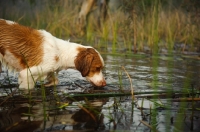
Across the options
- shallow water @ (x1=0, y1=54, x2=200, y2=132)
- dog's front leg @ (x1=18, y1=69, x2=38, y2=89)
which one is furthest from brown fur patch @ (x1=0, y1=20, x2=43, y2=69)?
shallow water @ (x1=0, y1=54, x2=200, y2=132)

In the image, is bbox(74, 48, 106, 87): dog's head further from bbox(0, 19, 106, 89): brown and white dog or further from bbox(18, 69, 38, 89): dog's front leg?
bbox(18, 69, 38, 89): dog's front leg

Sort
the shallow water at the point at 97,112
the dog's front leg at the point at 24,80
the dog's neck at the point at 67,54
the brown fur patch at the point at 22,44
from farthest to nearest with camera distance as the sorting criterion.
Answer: the dog's neck at the point at 67,54 → the brown fur patch at the point at 22,44 → the dog's front leg at the point at 24,80 → the shallow water at the point at 97,112

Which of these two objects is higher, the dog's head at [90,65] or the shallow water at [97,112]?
the dog's head at [90,65]

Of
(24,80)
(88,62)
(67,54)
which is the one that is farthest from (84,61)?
(24,80)

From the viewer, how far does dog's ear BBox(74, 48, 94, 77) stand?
4.63 meters

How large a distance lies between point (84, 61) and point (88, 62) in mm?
75

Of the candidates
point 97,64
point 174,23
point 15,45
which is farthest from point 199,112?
point 174,23

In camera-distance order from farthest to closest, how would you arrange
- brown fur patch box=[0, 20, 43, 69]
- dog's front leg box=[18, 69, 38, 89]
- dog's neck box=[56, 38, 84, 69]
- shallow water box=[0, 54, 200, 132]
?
dog's neck box=[56, 38, 84, 69], brown fur patch box=[0, 20, 43, 69], dog's front leg box=[18, 69, 38, 89], shallow water box=[0, 54, 200, 132]

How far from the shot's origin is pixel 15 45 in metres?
4.68

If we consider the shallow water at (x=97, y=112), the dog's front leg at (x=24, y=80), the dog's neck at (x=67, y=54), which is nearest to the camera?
the shallow water at (x=97, y=112)

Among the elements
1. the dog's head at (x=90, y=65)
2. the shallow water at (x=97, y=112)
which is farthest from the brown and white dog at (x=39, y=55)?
the shallow water at (x=97, y=112)

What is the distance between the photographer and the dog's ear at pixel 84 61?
4629 mm

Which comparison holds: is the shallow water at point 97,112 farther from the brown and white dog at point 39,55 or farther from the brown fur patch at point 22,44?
the brown fur patch at point 22,44

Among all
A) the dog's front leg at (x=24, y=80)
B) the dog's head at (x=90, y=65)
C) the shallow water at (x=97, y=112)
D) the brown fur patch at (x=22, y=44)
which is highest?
the brown fur patch at (x=22, y=44)
